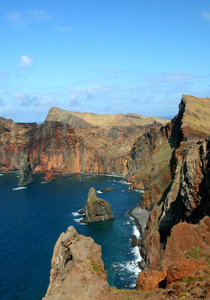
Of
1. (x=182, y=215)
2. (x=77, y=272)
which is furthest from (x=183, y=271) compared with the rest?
(x=182, y=215)

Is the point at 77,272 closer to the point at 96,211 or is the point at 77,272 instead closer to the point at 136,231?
the point at 136,231

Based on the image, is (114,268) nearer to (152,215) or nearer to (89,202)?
(152,215)

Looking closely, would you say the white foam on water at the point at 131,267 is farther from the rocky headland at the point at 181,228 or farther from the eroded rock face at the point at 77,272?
the eroded rock face at the point at 77,272

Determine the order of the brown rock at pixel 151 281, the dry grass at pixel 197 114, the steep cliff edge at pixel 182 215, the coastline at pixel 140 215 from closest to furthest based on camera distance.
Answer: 1. the brown rock at pixel 151 281
2. the steep cliff edge at pixel 182 215
3. the coastline at pixel 140 215
4. the dry grass at pixel 197 114

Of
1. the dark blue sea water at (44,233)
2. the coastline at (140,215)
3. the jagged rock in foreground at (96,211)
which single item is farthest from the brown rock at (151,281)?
the jagged rock in foreground at (96,211)

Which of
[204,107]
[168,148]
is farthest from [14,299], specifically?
[204,107]

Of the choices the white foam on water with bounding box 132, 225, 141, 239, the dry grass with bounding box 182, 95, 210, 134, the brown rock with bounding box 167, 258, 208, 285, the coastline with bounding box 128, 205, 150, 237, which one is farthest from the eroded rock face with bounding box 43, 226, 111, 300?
the dry grass with bounding box 182, 95, 210, 134
